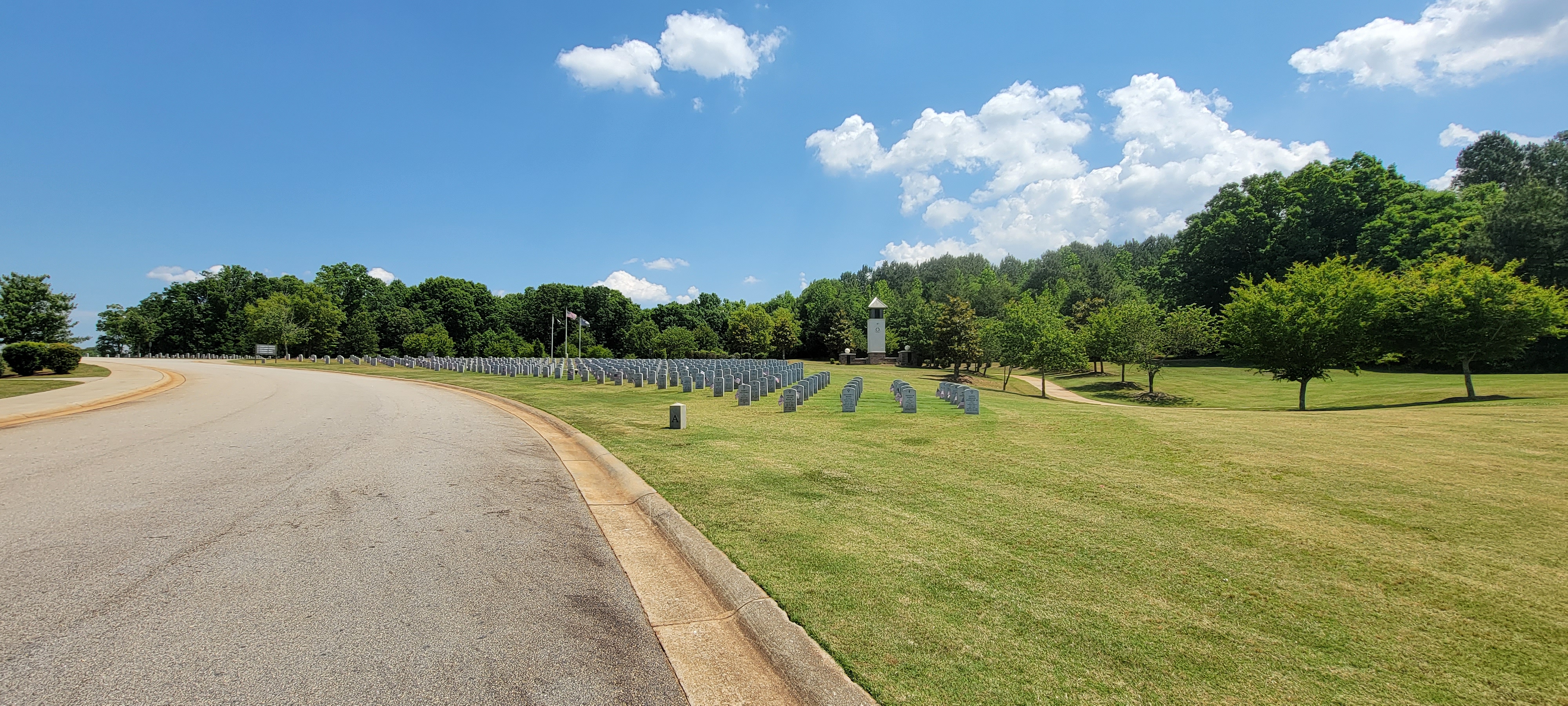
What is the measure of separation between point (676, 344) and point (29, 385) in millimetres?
47891

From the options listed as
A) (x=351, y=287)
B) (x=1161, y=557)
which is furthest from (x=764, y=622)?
(x=351, y=287)

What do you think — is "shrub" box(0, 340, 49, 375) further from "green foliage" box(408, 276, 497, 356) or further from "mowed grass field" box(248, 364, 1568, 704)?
"green foliage" box(408, 276, 497, 356)

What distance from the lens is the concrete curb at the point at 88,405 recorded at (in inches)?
468

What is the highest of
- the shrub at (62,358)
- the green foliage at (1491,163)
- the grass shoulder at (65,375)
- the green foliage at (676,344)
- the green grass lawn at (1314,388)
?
the green foliage at (1491,163)

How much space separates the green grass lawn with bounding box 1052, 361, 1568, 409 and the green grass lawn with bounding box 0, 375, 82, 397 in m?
41.0

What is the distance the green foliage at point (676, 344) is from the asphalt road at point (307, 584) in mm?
56557

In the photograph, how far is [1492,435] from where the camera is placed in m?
10.6

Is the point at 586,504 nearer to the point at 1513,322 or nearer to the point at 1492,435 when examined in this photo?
the point at 1492,435

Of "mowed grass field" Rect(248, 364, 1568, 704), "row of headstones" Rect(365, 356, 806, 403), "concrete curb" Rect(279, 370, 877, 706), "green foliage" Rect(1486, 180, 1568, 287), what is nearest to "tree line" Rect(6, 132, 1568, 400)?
"green foliage" Rect(1486, 180, 1568, 287)

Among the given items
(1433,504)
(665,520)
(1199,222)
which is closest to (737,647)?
(665,520)

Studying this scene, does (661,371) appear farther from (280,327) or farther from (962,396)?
(280,327)

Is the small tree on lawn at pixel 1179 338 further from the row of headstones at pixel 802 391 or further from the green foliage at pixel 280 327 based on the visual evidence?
the green foliage at pixel 280 327

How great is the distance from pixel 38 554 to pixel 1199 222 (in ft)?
252

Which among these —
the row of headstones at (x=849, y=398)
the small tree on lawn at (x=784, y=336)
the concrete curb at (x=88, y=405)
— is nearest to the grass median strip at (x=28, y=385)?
the concrete curb at (x=88, y=405)
